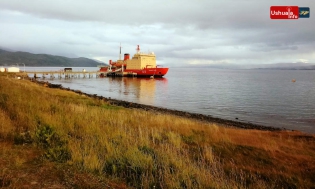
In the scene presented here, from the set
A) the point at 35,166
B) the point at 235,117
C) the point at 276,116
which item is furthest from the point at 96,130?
the point at 276,116

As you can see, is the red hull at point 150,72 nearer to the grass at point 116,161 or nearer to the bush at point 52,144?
the grass at point 116,161

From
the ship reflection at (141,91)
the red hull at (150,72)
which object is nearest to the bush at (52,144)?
the ship reflection at (141,91)

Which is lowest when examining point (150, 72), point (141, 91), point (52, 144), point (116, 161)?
point (141, 91)

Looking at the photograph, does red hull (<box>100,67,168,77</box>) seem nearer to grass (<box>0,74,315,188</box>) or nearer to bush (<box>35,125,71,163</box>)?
grass (<box>0,74,315,188</box>)

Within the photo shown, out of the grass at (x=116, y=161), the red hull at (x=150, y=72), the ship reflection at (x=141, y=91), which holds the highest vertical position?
the red hull at (x=150, y=72)

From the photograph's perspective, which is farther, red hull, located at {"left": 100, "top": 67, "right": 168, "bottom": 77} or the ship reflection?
red hull, located at {"left": 100, "top": 67, "right": 168, "bottom": 77}

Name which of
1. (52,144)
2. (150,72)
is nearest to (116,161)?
(52,144)

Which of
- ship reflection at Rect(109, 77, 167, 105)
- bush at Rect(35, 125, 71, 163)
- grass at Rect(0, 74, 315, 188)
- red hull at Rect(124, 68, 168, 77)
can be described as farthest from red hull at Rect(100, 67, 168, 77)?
bush at Rect(35, 125, 71, 163)

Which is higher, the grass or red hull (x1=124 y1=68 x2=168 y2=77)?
red hull (x1=124 y1=68 x2=168 y2=77)

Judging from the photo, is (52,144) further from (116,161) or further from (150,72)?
(150,72)

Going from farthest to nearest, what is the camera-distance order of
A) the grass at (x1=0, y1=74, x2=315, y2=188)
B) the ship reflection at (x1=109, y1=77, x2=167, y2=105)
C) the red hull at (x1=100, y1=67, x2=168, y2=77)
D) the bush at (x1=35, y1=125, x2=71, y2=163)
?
the red hull at (x1=100, y1=67, x2=168, y2=77) → the ship reflection at (x1=109, y1=77, x2=167, y2=105) → the bush at (x1=35, y1=125, x2=71, y2=163) → the grass at (x1=0, y1=74, x2=315, y2=188)

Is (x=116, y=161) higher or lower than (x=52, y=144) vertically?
lower

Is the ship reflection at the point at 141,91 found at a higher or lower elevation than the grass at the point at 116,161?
lower

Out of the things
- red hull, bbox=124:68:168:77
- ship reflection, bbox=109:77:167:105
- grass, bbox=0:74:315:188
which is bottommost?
ship reflection, bbox=109:77:167:105
